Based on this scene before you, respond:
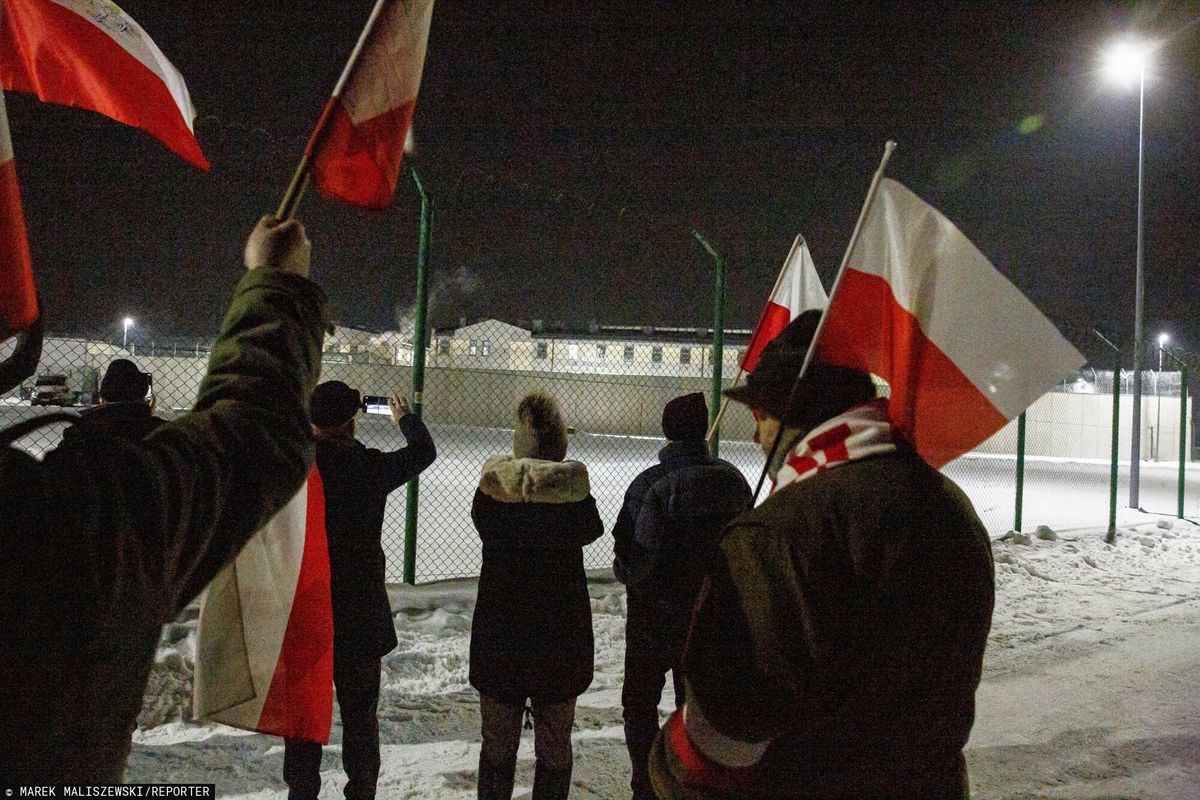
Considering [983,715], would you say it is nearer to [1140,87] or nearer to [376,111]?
[376,111]

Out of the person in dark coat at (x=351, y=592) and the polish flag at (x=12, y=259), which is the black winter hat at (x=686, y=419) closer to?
the person in dark coat at (x=351, y=592)

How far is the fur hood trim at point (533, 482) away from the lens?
10.3 ft

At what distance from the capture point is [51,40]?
106 inches

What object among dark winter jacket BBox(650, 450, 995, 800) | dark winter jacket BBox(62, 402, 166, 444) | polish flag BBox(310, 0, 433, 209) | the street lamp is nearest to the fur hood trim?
polish flag BBox(310, 0, 433, 209)

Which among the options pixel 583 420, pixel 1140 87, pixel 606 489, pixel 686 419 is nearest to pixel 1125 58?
pixel 1140 87

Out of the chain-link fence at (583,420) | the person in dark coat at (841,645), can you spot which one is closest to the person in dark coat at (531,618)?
the person in dark coat at (841,645)

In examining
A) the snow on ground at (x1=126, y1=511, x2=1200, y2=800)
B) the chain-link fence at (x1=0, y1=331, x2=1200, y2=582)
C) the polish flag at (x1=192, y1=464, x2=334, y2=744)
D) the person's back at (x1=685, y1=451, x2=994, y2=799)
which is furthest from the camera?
the chain-link fence at (x1=0, y1=331, x2=1200, y2=582)

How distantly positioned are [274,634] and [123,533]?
1.85 meters

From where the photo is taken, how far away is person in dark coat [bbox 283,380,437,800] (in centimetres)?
311

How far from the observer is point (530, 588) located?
125 inches

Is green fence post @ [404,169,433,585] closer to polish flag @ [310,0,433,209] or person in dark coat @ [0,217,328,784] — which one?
polish flag @ [310,0,433,209]

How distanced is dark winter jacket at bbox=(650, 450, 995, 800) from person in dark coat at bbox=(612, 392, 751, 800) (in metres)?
1.72

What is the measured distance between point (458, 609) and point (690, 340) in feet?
153

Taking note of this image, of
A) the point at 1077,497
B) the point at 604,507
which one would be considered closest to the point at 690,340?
the point at 1077,497
